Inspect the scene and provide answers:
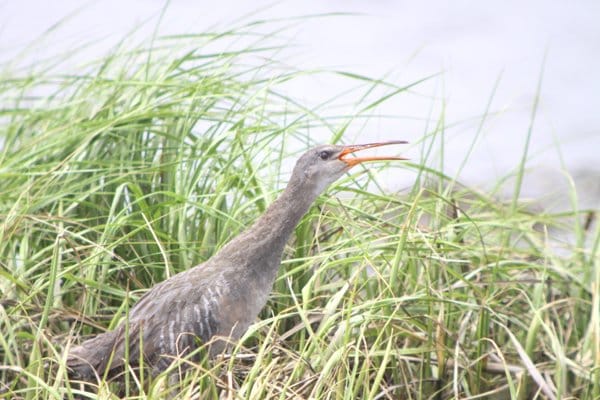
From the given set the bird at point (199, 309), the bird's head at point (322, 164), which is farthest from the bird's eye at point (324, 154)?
the bird at point (199, 309)

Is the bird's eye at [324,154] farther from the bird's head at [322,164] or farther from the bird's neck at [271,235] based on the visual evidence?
the bird's neck at [271,235]

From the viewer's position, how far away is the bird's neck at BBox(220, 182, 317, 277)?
4.50m

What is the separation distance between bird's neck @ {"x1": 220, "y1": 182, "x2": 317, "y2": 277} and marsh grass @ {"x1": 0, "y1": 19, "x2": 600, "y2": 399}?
0.18 m

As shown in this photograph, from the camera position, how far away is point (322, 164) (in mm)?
4617

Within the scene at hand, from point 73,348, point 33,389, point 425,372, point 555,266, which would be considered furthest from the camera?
point 555,266

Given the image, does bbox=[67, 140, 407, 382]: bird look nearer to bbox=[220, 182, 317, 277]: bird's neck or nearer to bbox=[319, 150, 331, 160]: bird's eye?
bbox=[220, 182, 317, 277]: bird's neck

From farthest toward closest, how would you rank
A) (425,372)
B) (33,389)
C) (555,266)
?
(555,266)
(425,372)
(33,389)

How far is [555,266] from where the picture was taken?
5.43 metres

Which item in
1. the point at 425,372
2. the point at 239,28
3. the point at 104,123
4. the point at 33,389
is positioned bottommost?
the point at 425,372

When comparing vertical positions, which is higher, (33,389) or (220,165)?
(220,165)

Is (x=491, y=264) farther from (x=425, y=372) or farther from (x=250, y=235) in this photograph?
(x=250, y=235)

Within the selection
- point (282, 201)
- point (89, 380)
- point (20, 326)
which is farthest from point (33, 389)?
point (282, 201)

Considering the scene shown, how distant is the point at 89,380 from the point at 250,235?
32.3 inches

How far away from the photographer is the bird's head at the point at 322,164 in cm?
461
